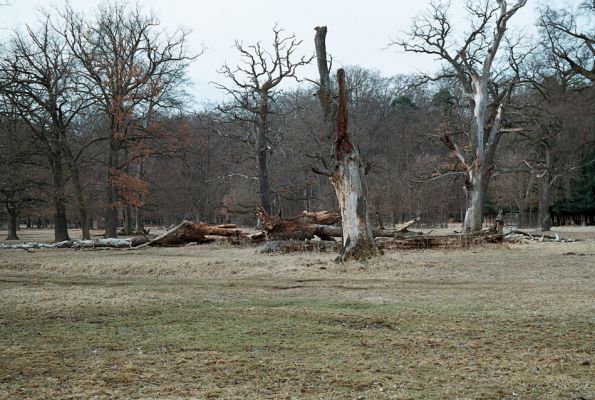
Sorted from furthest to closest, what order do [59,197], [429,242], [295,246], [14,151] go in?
Answer: [59,197], [14,151], [295,246], [429,242]

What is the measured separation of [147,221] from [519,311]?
7365 cm

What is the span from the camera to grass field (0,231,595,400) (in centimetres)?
514

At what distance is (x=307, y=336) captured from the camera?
23.6 ft

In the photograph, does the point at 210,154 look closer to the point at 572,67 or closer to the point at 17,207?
the point at 17,207

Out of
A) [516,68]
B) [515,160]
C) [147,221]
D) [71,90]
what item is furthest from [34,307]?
[147,221]

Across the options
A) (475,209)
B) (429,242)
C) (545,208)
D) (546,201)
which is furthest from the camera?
(546,201)

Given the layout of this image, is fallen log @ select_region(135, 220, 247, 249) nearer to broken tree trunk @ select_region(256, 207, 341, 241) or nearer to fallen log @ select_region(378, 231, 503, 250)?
broken tree trunk @ select_region(256, 207, 341, 241)

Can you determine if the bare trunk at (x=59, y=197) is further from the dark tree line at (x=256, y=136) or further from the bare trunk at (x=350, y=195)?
the bare trunk at (x=350, y=195)

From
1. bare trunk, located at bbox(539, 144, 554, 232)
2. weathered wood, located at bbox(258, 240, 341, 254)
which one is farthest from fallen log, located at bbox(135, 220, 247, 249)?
bare trunk, located at bbox(539, 144, 554, 232)

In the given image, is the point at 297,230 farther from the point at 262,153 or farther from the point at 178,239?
the point at 262,153

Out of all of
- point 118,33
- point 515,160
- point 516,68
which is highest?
point 118,33

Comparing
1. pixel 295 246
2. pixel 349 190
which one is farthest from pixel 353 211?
pixel 295 246

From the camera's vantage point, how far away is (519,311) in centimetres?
872

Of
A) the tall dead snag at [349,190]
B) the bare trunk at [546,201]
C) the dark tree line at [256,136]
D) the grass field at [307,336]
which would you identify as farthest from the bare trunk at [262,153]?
the bare trunk at [546,201]
